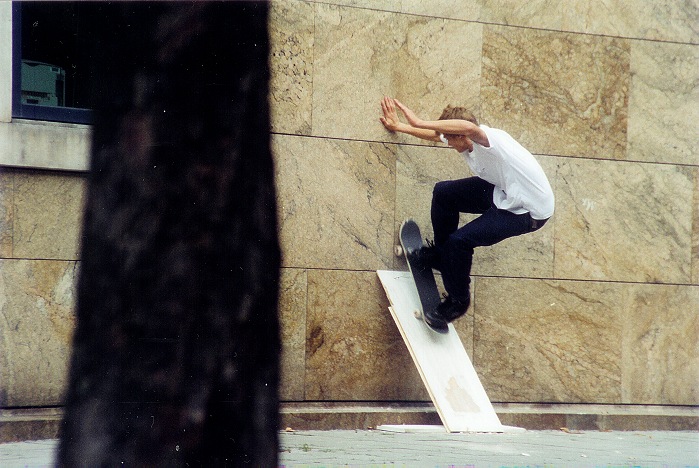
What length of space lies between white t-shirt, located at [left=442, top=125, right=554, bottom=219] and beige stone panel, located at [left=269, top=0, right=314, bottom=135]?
48.5 inches

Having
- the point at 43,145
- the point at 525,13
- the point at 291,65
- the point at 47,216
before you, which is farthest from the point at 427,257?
the point at 43,145

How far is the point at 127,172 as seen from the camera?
349 cm

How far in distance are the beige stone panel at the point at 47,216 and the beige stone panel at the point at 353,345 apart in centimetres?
167

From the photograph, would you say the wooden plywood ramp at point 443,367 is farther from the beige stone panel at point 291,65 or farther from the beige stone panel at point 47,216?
the beige stone panel at point 47,216

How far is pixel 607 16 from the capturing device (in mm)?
7133

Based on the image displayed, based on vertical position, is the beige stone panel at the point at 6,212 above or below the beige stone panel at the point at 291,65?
below

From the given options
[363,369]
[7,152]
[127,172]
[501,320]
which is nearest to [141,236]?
[127,172]

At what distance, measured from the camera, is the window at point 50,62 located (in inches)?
236

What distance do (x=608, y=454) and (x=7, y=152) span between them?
168 inches

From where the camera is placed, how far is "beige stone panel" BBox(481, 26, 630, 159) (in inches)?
271

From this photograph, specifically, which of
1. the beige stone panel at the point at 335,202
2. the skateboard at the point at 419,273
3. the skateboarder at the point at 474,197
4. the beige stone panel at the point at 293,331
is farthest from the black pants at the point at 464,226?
the beige stone panel at the point at 293,331

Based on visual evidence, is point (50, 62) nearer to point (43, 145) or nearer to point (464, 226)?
point (43, 145)

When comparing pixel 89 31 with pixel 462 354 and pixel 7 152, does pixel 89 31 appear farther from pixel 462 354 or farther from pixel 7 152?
pixel 462 354

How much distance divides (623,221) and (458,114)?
1.92 metres
